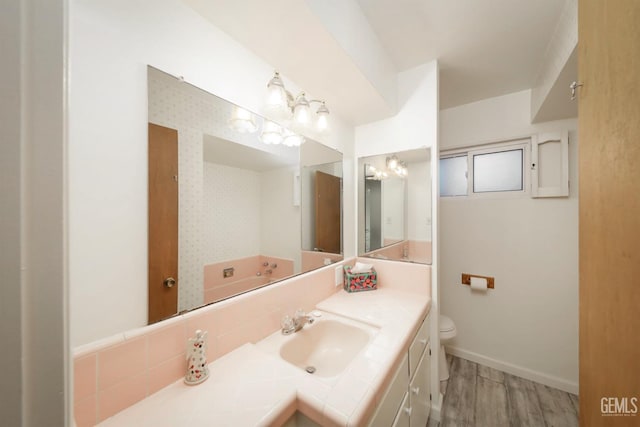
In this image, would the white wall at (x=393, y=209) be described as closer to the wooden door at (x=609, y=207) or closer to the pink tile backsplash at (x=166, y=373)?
the wooden door at (x=609, y=207)

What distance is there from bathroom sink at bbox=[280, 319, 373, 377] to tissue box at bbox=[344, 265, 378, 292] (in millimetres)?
420

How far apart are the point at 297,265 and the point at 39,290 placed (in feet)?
3.48

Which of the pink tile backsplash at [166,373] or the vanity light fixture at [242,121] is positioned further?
the vanity light fixture at [242,121]

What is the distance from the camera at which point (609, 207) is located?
1.94ft

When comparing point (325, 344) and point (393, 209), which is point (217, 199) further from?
point (393, 209)

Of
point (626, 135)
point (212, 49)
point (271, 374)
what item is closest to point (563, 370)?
point (626, 135)

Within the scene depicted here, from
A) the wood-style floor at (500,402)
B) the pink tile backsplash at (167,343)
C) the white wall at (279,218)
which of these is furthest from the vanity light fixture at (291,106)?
the wood-style floor at (500,402)

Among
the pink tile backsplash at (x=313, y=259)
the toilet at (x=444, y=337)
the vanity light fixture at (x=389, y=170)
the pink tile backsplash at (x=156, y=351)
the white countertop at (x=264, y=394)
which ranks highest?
the vanity light fixture at (x=389, y=170)

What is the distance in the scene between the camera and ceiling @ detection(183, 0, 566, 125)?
880 mm

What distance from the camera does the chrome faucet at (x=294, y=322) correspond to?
1.07 metres

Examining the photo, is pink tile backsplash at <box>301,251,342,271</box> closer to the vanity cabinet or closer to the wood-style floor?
the vanity cabinet

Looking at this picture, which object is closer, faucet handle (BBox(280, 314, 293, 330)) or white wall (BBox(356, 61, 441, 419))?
faucet handle (BBox(280, 314, 293, 330))

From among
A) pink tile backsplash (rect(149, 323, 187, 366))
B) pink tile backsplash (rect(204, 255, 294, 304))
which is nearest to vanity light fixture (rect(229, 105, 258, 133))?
pink tile backsplash (rect(204, 255, 294, 304))

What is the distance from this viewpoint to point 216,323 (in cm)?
85
